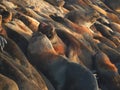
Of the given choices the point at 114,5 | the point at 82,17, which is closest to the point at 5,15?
the point at 82,17

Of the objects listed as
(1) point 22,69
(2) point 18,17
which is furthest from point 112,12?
(1) point 22,69

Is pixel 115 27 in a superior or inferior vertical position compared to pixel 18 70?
inferior

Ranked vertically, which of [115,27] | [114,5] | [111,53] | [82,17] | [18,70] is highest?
[18,70]

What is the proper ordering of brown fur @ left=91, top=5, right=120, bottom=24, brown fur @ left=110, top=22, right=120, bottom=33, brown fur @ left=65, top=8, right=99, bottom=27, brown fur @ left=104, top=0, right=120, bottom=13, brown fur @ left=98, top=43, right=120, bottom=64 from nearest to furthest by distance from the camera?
brown fur @ left=98, top=43, right=120, bottom=64 → brown fur @ left=65, top=8, right=99, bottom=27 → brown fur @ left=110, top=22, right=120, bottom=33 → brown fur @ left=91, top=5, right=120, bottom=24 → brown fur @ left=104, top=0, right=120, bottom=13

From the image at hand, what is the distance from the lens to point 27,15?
17.1m

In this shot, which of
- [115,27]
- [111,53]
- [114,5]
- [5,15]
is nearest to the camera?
[5,15]

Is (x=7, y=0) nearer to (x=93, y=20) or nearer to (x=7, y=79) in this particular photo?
(x=93, y=20)

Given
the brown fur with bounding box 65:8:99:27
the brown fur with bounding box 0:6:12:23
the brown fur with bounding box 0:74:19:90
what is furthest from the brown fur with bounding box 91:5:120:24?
the brown fur with bounding box 0:74:19:90

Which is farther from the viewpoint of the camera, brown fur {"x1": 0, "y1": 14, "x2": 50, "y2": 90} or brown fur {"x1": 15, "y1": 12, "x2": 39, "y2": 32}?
brown fur {"x1": 15, "y1": 12, "x2": 39, "y2": 32}

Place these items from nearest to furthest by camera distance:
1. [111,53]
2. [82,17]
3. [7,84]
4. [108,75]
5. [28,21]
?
[7,84] → [108,75] → [28,21] → [111,53] → [82,17]

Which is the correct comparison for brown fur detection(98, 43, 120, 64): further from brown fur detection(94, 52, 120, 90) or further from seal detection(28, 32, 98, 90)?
seal detection(28, 32, 98, 90)

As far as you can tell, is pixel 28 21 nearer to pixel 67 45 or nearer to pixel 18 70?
pixel 67 45

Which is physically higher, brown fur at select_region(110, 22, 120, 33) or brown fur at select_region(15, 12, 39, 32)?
brown fur at select_region(15, 12, 39, 32)

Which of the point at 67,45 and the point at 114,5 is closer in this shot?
the point at 67,45
